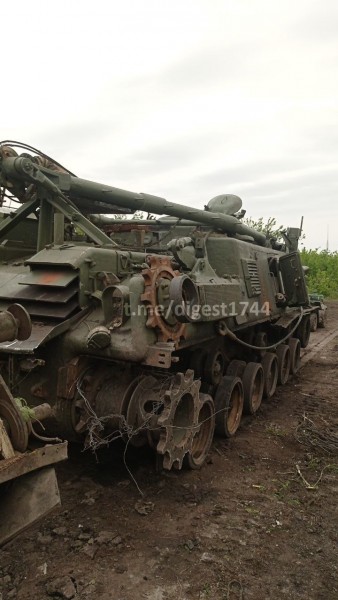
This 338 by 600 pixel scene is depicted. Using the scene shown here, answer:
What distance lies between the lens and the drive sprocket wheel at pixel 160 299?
4.12 meters

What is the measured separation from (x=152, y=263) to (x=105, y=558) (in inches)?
93.6

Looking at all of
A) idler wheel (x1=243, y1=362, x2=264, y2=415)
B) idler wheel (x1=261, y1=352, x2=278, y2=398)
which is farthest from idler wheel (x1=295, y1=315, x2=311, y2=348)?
idler wheel (x1=243, y1=362, x2=264, y2=415)

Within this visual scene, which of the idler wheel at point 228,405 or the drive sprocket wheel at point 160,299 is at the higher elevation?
the drive sprocket wheel at point 160,299

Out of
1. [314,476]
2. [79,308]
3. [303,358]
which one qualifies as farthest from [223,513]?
[303,358]

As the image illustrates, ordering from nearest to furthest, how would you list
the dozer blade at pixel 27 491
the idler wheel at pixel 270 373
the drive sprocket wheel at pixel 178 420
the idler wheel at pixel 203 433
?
the dozer blade at pixel 27 491 < the drive sprocket wheel at pixel 178 420 < the idler wheel at pixel 203 433 < the idler wheel at pixel 270 373

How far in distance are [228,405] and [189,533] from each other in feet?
7.58

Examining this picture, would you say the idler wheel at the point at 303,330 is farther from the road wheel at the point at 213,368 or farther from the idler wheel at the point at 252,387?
the road wheel at the point at 213,368

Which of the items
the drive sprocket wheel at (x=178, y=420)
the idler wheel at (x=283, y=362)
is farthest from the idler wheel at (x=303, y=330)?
the drive sprocket wheel at (x=178, y=420)

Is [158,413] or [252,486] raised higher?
[158,413]

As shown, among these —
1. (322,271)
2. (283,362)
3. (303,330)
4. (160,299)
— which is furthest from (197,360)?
(322,271)

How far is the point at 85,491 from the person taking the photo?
4.45 m

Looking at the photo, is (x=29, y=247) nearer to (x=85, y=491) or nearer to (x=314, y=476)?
(x=85, y=491)

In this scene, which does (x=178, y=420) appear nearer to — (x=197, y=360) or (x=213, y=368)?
(x=197, y=360)

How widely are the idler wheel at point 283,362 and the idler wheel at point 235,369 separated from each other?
207 cm
